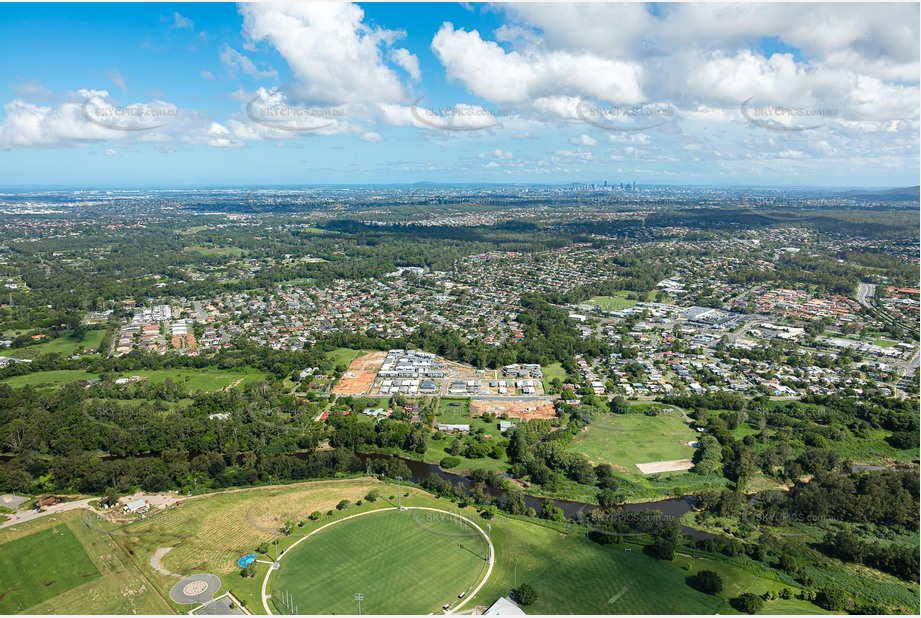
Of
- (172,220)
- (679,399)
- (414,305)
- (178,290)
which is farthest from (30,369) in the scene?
(172,220)

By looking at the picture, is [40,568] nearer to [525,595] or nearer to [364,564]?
[364,564]

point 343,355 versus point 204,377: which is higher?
point 343,355

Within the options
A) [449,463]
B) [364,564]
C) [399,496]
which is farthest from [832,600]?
[399,496]

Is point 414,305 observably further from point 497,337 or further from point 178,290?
point 178,290

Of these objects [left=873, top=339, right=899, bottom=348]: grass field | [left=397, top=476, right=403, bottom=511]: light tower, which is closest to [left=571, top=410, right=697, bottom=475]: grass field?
[left=397, top=476, right=403, bottom=511]: light tower

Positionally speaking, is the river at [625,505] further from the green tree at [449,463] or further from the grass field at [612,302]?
the grass field at [612,302]

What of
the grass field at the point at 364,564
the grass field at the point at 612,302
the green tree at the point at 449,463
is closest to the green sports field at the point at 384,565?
the grass field at the point at 364,564

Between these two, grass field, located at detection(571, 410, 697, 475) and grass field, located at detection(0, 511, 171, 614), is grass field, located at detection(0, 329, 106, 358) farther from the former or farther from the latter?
grass field, located at detection(571, 410, 697, 475)
